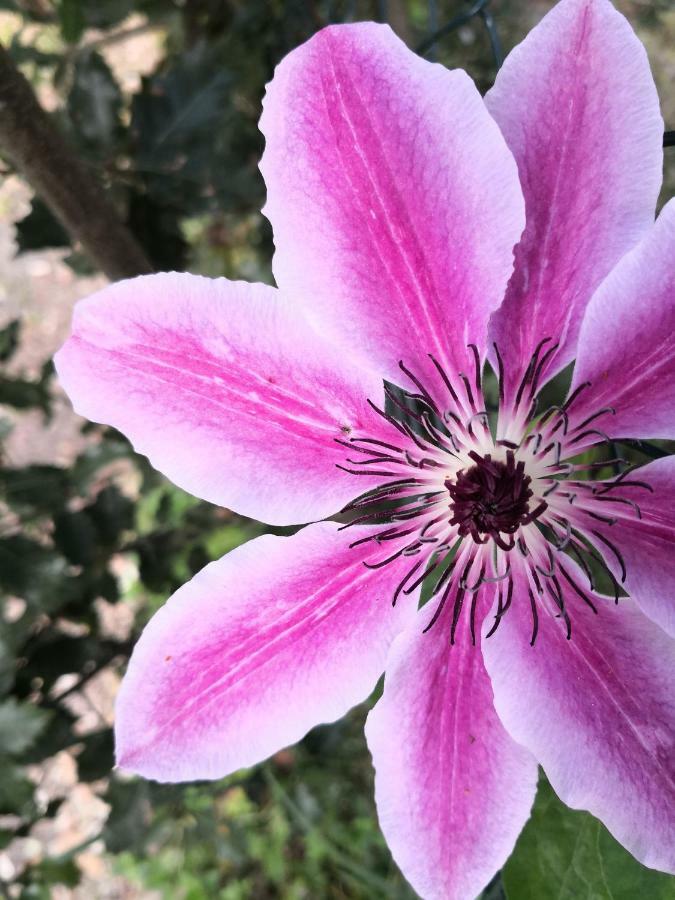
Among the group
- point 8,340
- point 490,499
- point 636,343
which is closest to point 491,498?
point 490,499

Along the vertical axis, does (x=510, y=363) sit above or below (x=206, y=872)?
above

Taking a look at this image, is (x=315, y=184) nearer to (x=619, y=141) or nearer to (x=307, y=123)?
(x=307, y=123)

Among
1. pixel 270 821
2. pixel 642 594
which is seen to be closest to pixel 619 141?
pixel 642 594

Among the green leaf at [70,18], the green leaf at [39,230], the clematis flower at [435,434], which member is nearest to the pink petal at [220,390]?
the clematis flower at [435,434]

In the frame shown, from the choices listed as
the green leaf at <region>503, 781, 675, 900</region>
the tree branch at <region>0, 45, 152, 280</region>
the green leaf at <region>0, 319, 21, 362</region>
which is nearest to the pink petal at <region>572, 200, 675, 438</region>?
the green leaf at <region>503, 781, 675, 900</region>

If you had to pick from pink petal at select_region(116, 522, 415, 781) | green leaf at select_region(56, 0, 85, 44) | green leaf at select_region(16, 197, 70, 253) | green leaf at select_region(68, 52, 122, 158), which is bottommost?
pink petal at select_region(116, 522, 415, 781)

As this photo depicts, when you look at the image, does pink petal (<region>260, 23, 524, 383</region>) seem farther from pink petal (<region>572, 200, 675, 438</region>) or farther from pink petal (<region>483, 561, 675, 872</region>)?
pink petal (<region>483, 561, 675, 872</region>)

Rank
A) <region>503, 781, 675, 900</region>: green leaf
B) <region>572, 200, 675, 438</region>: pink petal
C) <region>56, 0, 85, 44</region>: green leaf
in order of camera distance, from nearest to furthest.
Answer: <region>572, 200, 675, 438</region>: pink petal < <region>503, 781, 675, 900</region>: green leaf < <region>56, 0, 85, 44</region>: green leaf
